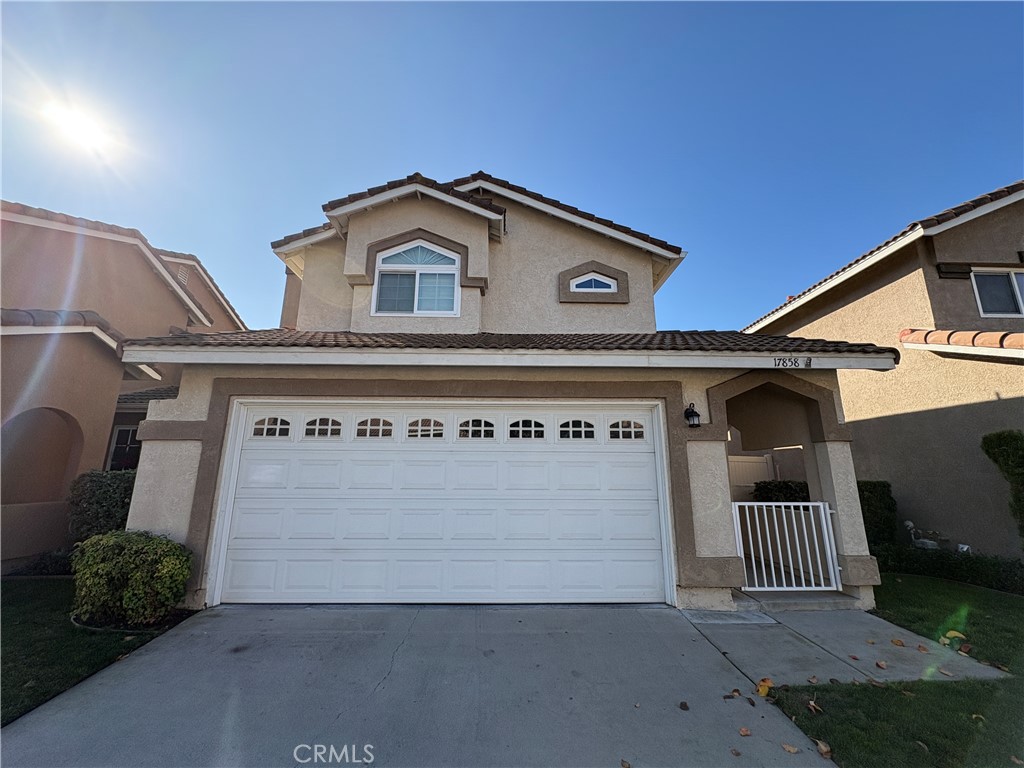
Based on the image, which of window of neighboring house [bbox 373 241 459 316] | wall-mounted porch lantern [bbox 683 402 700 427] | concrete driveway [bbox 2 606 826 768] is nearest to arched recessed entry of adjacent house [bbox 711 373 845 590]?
wall-mounted porch lantern [bbox 683 402 700 427]

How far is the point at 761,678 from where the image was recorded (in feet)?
13.4

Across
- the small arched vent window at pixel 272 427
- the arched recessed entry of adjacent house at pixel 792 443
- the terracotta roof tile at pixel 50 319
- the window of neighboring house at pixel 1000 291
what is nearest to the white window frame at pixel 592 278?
the arched recessed entry of adjacent house at pixel 792 443

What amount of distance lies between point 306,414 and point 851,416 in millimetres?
12231

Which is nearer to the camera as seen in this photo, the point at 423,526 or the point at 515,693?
the point at 515,693

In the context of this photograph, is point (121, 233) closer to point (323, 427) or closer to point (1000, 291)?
point (323, 427)

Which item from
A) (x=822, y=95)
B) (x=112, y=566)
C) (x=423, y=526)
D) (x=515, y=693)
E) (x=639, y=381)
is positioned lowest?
(x=515, y=693)

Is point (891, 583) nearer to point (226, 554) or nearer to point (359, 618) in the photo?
point (359, 618)

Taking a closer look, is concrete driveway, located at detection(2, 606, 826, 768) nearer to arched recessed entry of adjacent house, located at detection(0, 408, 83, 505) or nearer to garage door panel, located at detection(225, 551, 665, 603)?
garage door panel, located at detection(225, 551, 665, 603)

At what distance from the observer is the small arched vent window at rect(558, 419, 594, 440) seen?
6.56m

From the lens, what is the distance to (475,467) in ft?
21.0

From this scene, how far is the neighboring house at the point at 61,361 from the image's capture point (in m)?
7.39

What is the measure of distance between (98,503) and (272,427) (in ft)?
12.2

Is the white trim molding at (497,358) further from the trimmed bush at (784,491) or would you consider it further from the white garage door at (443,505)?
the trimmed bush at (784,491)

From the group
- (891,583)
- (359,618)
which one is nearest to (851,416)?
(891,583)
